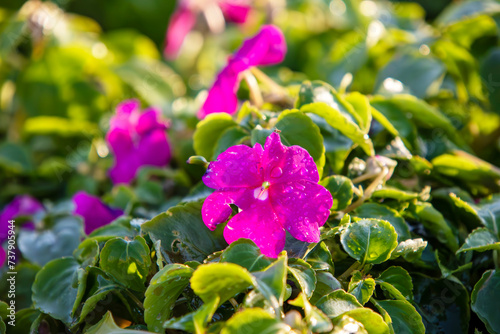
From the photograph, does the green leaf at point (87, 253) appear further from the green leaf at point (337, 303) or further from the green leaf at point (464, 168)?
the green leaf at point (464, 168)

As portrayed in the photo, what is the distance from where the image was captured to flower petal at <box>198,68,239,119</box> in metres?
0.86

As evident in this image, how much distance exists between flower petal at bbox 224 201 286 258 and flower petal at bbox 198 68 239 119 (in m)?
0.32

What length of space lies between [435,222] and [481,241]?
Result: 6 centimetres

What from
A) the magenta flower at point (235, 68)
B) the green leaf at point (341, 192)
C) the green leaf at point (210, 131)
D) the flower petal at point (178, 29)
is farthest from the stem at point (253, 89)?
the flower petal at point (178, 29)

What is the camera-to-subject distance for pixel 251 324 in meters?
0.46

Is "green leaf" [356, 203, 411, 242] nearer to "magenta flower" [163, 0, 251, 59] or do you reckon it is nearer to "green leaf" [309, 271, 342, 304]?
"green leaf" [309, 271, 342, 304]

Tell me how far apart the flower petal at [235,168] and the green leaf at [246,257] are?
0.22 ft

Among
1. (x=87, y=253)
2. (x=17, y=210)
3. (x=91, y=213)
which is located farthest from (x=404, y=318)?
(x=17, y=210)

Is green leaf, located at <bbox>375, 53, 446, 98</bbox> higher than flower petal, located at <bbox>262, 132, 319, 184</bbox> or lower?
lower

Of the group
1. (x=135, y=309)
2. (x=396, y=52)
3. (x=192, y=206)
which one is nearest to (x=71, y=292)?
(x=135, y=309)

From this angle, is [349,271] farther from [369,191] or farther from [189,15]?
[189,15]

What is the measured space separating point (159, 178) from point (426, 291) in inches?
21.6

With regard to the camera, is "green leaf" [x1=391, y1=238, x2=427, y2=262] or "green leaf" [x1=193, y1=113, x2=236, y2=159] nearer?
"green leaf" [x1=391, y1=238, x2=427, y2=262]

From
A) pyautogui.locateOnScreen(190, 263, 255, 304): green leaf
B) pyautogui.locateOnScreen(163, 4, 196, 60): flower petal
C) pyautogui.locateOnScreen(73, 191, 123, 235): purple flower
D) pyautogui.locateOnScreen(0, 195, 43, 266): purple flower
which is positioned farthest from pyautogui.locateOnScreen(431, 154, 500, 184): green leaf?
pyautogui.locateOnScreen(163, 4, 196, 60): flower petal
